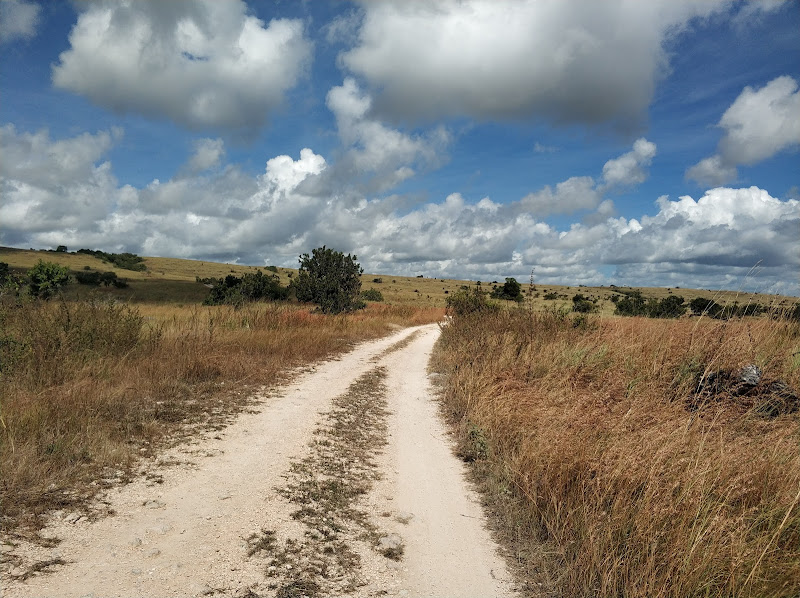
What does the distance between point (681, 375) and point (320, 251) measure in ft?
86.5

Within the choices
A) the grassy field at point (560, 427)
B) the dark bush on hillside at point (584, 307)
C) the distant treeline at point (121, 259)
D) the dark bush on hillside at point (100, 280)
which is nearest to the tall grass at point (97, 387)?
the grassy field at point (560, 427)

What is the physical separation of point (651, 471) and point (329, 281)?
26.9 m

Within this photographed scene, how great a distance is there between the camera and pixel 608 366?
29.5 feet

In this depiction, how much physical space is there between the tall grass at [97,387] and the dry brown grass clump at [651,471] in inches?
174

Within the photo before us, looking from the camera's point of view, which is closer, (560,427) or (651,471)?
(651,471)

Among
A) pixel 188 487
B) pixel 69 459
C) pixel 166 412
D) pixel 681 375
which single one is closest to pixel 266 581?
pixel 188 487

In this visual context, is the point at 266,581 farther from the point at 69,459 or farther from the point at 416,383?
the point at 416,383

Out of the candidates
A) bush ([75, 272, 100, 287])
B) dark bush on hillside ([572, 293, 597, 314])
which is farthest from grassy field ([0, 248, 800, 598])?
bush ([75, 272, 100, 287])

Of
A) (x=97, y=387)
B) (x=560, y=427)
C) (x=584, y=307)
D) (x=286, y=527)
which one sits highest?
(x=584, y=307)

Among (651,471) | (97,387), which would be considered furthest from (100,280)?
(651,471)

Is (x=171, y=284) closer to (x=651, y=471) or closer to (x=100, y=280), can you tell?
(x=100, y=280)

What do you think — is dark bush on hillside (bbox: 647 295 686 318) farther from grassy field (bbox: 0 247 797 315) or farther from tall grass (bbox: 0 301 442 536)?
tall grass (bbox: 0 301 442 536)

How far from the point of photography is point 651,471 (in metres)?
3.94

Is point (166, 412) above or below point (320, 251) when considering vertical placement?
below
